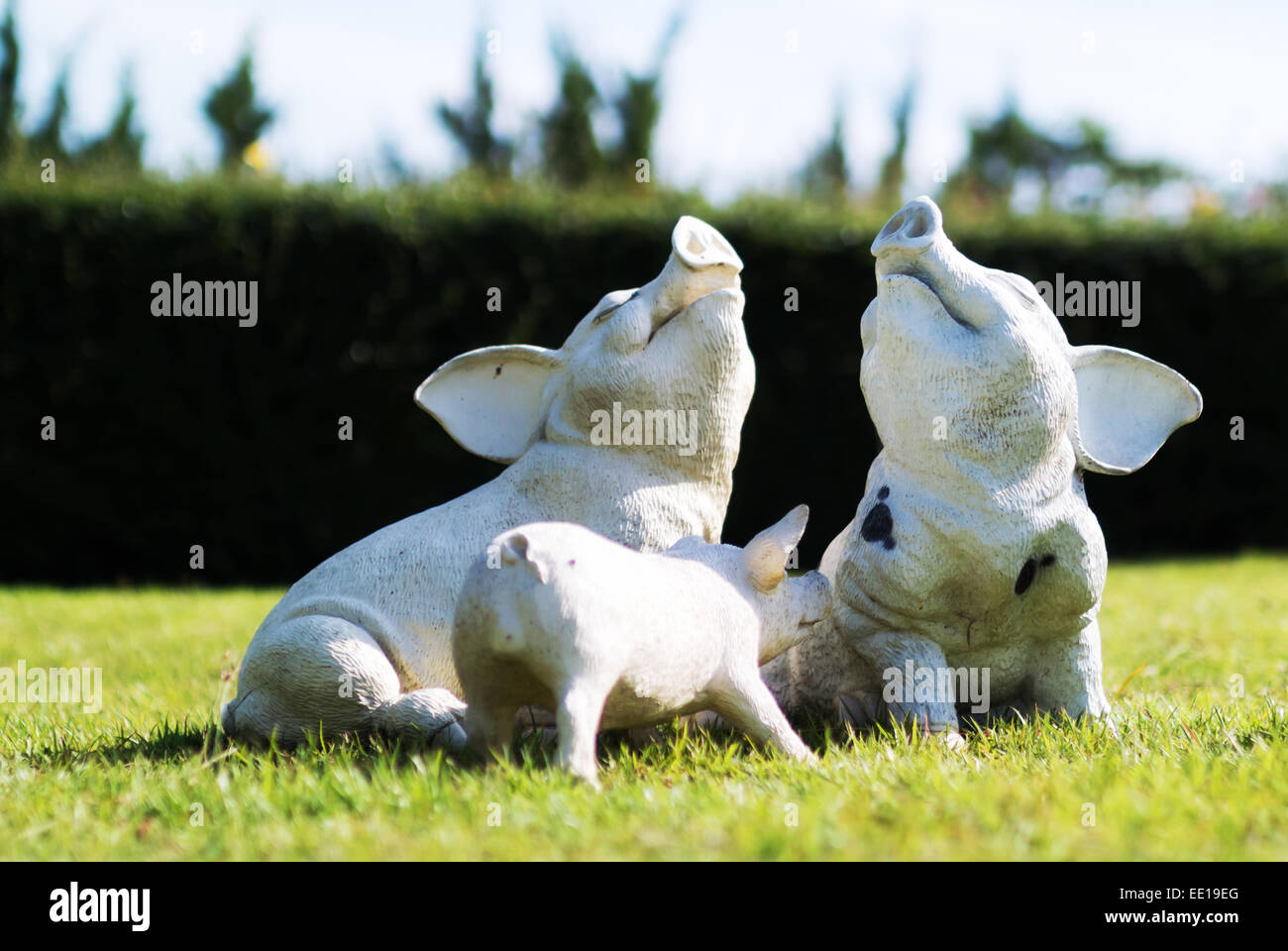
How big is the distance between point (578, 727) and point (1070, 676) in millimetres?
1450

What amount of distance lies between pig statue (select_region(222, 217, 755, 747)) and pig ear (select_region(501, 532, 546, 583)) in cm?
57

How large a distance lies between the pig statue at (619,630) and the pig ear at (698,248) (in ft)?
2.33

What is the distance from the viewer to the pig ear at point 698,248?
10.6 feet

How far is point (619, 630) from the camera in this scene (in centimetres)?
261

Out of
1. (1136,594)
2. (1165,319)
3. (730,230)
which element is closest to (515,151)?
(730,230)

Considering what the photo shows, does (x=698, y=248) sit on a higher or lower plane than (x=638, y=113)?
lower

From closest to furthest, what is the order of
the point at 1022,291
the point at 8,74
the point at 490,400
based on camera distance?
the point at 1022,291 < the point at 490,400 < the point at 8,74

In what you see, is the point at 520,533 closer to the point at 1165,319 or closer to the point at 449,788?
the point at 449,788

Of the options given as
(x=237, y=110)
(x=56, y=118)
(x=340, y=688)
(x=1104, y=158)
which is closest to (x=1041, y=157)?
(x=1104, y=158)

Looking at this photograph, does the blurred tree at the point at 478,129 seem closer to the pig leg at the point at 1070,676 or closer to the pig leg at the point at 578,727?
the pig leg at the point at 1070,676

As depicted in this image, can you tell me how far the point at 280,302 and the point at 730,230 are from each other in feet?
10.5
